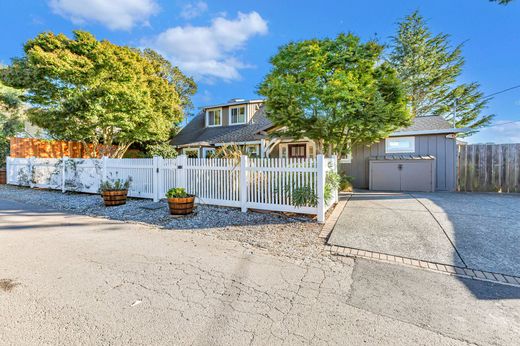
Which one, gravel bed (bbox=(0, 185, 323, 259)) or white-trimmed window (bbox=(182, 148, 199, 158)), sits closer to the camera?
gravel bed (bbox=(0, 185, 323, 259))

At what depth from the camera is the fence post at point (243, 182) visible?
679 cm

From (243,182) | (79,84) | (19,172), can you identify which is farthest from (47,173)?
(243,182)

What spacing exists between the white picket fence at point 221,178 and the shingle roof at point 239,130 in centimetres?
660

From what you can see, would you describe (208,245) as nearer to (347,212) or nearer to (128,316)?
(128,316)

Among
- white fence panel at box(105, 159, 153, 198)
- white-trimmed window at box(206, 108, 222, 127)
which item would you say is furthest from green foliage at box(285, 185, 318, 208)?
white-trimmed window at box(206, 108, 222, 127)

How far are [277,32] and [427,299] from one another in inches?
493

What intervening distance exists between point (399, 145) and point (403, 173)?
1.67 metres

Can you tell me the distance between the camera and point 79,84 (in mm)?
13750

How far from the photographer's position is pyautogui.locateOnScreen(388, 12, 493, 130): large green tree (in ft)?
74.1

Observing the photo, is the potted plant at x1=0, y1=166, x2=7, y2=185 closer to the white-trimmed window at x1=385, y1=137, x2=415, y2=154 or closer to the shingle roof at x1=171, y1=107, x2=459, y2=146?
the shingle roof at x1=171, y1=107, x2=459, y2=146

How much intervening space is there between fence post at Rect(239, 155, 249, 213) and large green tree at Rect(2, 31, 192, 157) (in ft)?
35.3

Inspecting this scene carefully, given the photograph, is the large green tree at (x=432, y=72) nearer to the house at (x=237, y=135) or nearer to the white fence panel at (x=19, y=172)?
the house at (x=237, y=135)

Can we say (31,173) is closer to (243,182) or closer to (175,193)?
(175,193)

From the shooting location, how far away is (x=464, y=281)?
3.13m
